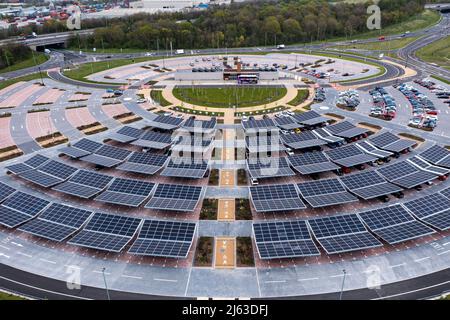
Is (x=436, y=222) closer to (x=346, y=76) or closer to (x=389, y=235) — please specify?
(x=389, y=235)

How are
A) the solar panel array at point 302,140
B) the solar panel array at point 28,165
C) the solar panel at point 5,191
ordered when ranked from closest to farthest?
1. the solar panel at point 5,191
2. the solar panel array at point 28,165
3. the solar panel array at point 302,140

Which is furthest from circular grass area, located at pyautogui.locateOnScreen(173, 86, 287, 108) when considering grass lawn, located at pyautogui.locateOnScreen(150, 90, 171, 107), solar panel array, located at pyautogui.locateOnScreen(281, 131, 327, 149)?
solar panel array, located at pyautogui.locateOnScreen(281, 131, 327, 149)

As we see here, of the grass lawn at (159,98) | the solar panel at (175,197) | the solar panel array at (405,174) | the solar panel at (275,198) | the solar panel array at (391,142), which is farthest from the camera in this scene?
the grass lawn at (159,98)

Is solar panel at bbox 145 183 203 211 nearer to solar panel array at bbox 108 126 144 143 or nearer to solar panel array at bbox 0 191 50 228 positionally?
solar panel array at bbox 0 191 50 228

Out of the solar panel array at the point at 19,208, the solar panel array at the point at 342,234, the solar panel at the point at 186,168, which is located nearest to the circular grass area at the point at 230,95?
the solar panel at the point at 186,168

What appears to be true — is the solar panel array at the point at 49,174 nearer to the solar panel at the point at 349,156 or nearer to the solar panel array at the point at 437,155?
the solar panel at the point at 349,156
